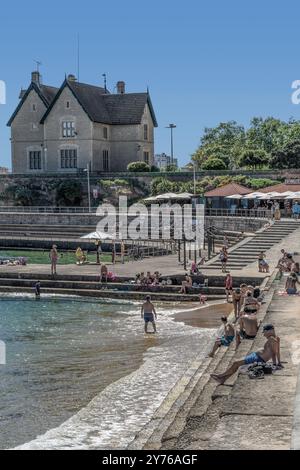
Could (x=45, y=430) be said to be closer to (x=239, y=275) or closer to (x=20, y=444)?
(x=20, y=444)

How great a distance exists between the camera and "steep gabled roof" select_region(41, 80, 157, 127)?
6881cm

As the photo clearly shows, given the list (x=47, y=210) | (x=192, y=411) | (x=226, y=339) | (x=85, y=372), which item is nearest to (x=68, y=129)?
(x=47, y=210)

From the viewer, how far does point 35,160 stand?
7125 cm

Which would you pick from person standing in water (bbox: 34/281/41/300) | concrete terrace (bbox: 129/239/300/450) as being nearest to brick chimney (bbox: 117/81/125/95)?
person standing in water (bbox: 34/281/41/300)

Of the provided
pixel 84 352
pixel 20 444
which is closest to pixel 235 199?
pixel 84 352

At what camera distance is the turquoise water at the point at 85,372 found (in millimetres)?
14617

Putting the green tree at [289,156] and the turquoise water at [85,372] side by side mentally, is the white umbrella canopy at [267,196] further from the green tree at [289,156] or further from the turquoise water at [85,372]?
the turquoise water at [85,372]

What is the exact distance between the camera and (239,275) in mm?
31031

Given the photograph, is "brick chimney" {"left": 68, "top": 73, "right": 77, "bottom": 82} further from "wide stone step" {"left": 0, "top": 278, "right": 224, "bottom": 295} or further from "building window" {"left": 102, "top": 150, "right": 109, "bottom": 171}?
"wide stone step" {"left": 0, "top": 278, "right": 224, "bottom": 295}

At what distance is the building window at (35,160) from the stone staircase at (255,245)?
32256 millimetres

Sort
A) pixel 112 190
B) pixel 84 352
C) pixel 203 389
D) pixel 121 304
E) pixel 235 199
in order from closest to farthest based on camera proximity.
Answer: pixel 203 389, pixel 84 352, pixel 121 304, pixel 235 199, pixel 112 190

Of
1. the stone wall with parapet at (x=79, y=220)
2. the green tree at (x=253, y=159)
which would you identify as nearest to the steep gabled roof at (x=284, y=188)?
the stone wall with parapet at (x=79, y=220)

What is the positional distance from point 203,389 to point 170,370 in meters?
3.78

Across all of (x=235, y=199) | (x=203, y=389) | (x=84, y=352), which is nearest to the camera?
(x=203, y=389)
